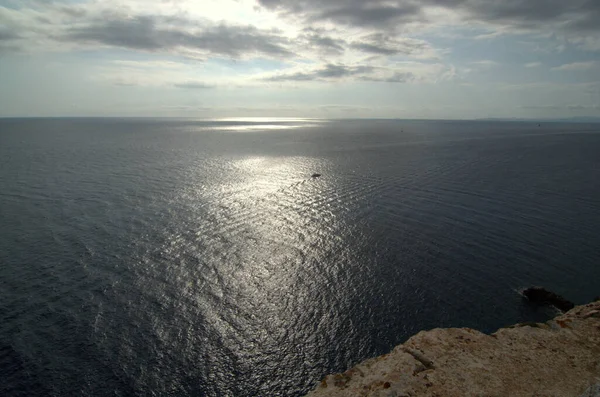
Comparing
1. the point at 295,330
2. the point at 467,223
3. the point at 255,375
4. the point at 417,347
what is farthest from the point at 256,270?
the point at 467,223

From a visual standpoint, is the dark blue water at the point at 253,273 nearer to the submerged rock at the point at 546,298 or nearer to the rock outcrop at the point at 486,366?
the submerged rock at the point at 546,298

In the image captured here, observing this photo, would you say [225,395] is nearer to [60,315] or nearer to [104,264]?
[60,315]

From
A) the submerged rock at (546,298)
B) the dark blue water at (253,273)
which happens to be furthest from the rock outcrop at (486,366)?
the submerged rock at (546,298)

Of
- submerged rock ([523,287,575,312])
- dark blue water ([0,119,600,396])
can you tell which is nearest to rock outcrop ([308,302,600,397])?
dark blue water ([0,119,600,396])

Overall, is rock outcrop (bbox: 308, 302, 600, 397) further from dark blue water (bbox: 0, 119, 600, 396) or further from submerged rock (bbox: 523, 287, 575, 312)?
submerged rock (bbox: 523, 287, 575, 312)

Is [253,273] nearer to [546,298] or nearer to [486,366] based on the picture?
[486,366]

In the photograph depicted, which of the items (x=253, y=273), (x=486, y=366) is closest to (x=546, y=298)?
(x=486, y=366)

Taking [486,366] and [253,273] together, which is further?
[253,273]
